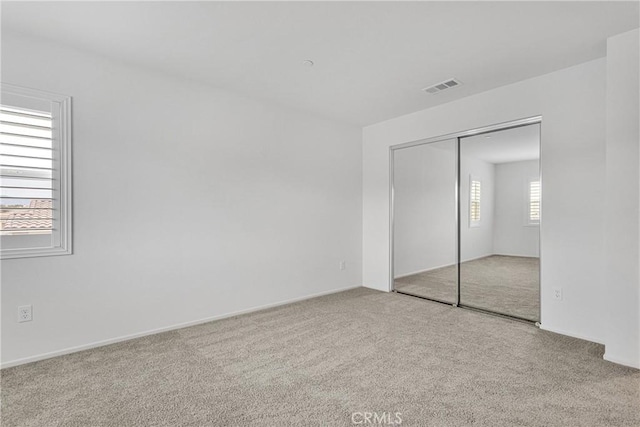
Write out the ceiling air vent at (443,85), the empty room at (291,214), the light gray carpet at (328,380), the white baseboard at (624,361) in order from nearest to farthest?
the light gray carpet at (328,380) < the empty room at (291,214) < the white baseboard at (624,361) < the ceiling air vent at (443,85)

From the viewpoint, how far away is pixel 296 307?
12.5ft

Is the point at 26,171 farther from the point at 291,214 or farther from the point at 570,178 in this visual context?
the point at 570,178

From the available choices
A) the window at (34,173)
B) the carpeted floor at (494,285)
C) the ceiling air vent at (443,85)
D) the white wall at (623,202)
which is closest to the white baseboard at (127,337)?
the window at (34,173)

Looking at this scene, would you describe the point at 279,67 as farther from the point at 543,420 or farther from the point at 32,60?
the point at 543,420

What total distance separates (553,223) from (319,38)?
8.83 ft

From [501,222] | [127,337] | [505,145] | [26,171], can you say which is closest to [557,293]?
[501,222]

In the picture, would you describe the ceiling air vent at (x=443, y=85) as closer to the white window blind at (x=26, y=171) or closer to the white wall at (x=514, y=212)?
the white wall at (x=514, y=212)

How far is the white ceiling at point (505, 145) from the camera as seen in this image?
3260 mm

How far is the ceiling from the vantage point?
2100 mm

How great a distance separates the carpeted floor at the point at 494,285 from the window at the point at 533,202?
1.35 feet

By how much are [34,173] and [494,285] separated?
4.48 metres

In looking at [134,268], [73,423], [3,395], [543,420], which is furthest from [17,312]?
[543,420]

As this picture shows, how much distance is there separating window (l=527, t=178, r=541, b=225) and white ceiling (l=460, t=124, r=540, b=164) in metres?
0.26

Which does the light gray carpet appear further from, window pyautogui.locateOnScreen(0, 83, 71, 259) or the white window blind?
the white window blind
